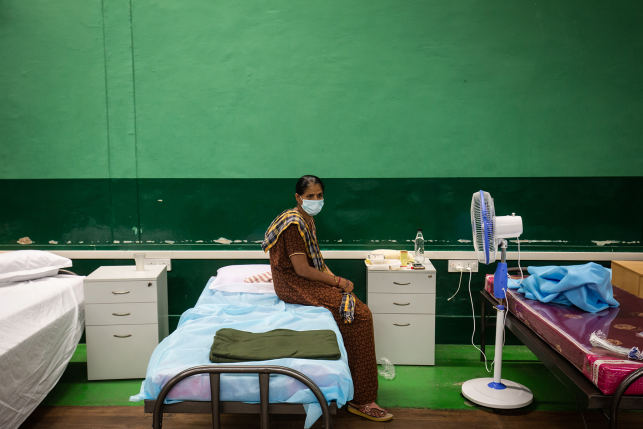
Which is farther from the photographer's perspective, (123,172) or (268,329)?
(123,172)

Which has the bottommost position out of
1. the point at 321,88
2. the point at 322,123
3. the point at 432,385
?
the point at 432,385

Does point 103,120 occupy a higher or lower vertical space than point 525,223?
higher

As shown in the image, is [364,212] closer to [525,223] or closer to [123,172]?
[525,223]

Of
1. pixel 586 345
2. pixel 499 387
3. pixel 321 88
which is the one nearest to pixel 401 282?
pixel 499 387

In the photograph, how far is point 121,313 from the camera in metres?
3.61

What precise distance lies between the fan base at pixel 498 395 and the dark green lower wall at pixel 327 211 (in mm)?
1264

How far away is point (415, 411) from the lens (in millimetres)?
3197

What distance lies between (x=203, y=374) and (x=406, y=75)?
3007 millimetres

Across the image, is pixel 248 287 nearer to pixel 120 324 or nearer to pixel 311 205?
pixel 311 205

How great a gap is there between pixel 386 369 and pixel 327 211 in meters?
1.41

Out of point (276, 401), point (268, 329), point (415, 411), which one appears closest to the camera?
point (276, 401)

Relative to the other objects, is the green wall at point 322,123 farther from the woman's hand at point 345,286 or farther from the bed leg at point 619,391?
the bed leg at point 619,391

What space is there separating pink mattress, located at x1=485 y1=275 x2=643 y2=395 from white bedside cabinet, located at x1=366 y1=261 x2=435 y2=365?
2.23 feet

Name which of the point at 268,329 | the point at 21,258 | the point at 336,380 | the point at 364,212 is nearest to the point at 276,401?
the point at 336,380
